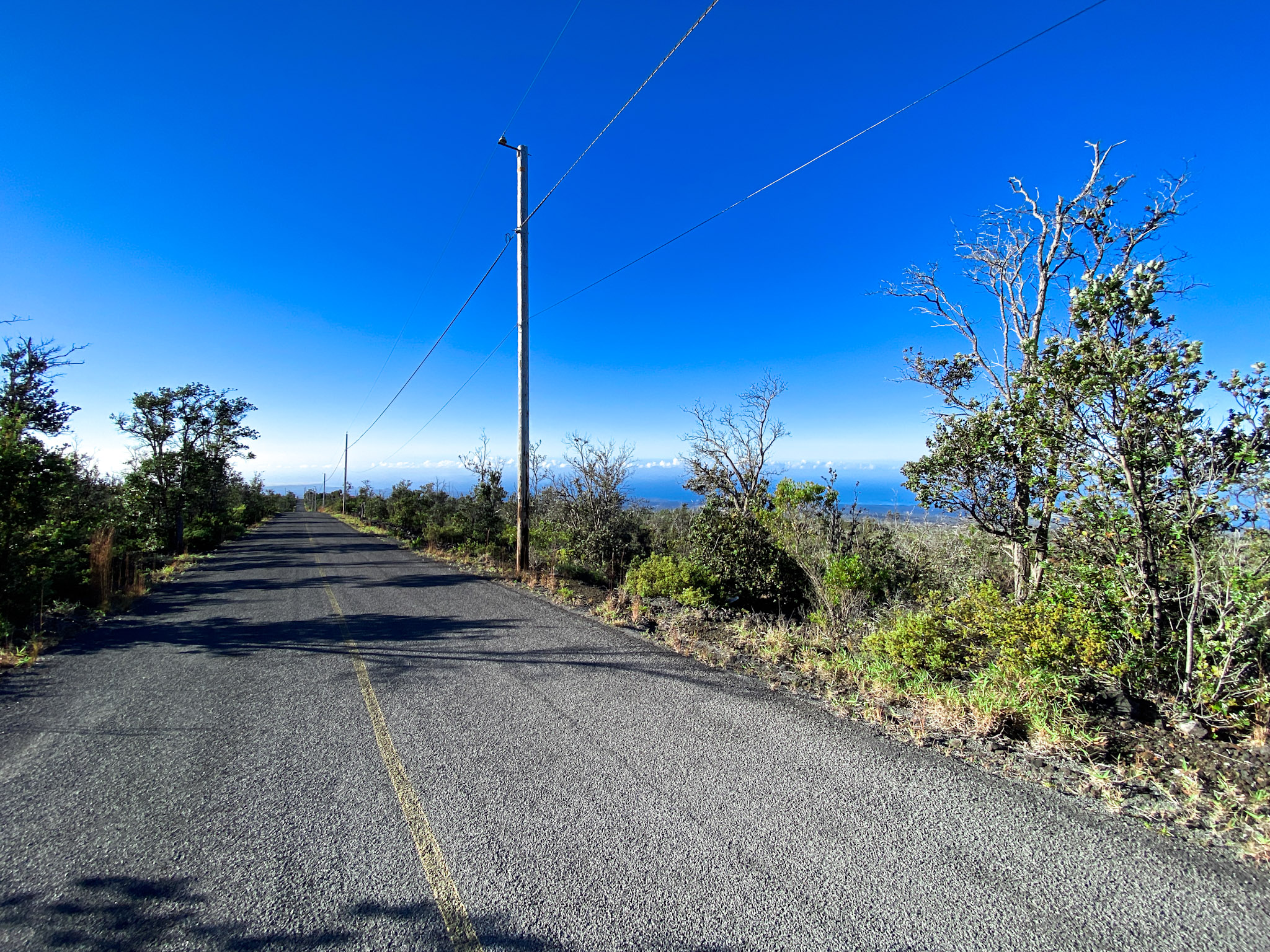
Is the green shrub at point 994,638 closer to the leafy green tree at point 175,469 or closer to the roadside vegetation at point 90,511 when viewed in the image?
the roadside vegetation at point 90,511

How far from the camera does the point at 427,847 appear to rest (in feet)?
8.70

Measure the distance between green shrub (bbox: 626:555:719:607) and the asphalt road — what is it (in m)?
3.56

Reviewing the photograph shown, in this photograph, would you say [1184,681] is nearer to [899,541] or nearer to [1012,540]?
[1012,540]

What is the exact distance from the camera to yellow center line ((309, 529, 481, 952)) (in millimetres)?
2141

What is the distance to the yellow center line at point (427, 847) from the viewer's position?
214 cm

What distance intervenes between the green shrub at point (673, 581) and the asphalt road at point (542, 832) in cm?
356

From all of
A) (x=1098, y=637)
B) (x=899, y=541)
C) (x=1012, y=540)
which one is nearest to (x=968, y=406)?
(x=1012, y=540)

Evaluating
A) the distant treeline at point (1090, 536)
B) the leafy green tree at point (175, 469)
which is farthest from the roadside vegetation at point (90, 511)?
the distant treeline at point (1090, 536)

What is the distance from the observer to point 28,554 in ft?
23.7

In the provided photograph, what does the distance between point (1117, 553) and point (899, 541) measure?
6056mm

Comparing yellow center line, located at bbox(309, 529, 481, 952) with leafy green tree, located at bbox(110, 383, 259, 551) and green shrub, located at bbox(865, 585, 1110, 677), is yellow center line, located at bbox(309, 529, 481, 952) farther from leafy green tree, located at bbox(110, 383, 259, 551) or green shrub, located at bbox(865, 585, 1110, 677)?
leafy green tree, located at bbox(110, 383, 259, 551)

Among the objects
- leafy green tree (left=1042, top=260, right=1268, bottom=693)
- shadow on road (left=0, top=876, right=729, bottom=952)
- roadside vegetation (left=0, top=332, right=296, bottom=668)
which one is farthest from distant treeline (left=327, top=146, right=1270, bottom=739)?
roadside vegetation (left=0, top=332, right=296, bottom=668)

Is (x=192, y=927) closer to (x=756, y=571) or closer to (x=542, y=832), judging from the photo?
(x=542, y=832)

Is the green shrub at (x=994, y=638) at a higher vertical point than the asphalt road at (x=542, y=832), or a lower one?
higher
